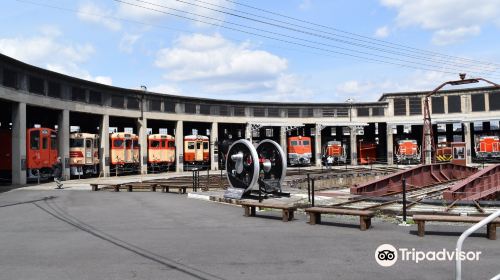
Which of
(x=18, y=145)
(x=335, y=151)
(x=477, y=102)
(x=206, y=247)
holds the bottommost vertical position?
(x=206, y=247)

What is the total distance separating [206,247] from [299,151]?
1631 inches

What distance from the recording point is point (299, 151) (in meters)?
49.3

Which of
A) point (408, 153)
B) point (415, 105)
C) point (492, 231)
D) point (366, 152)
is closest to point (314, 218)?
point (492, 231)

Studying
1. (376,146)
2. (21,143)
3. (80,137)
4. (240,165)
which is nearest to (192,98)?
(80,137)

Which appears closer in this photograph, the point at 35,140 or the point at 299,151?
the point at 35,140

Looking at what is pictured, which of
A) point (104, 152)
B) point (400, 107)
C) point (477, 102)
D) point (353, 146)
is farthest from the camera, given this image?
point (400, 107)

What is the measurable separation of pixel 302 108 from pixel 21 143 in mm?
34278

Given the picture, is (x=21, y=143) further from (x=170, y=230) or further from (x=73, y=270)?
(x=73, y=270)

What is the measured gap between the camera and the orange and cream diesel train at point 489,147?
4928 cm

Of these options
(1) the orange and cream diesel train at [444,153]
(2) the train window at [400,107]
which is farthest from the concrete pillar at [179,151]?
(1) the orange and cream diesel train at [444,153]

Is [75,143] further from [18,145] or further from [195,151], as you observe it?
[195,151]

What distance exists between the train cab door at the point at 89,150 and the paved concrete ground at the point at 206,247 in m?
21.8

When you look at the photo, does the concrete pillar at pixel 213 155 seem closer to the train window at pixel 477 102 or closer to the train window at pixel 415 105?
the train window at pixel 415 105

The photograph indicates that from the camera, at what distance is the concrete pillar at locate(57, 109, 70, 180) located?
32531 mm
